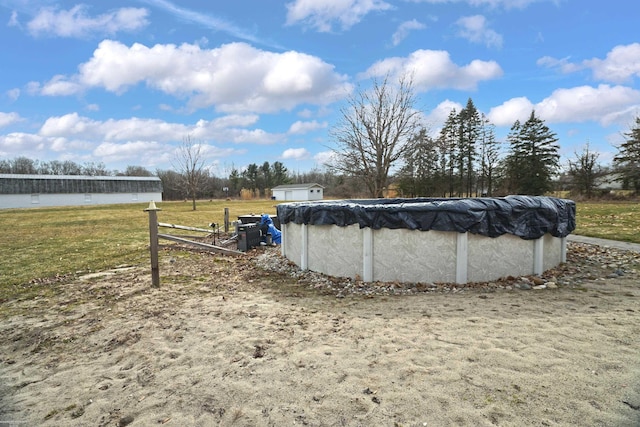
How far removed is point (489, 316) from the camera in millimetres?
3777

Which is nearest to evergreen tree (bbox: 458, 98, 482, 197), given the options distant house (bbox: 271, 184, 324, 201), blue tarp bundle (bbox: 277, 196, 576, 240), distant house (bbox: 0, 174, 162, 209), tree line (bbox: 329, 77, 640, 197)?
tree line (bbox: 329, 77, 640, 197)

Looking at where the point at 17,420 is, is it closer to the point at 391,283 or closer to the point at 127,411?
the point at 127,411

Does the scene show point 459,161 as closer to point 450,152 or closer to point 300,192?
point 450,152

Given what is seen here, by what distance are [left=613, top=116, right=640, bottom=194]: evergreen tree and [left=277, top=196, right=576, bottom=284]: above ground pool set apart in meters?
31.2

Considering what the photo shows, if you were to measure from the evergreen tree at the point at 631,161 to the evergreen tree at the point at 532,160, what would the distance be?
194 inches

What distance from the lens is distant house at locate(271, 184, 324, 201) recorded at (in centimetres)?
5159

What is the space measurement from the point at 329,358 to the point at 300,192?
49.4 meters

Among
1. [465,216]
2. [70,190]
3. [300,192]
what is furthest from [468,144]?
[70,190]

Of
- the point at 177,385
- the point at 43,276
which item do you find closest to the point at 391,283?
the point at 177,385

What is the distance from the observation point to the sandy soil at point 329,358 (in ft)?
7.41

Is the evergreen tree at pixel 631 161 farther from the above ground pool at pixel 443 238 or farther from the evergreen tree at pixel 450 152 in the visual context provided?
the above ground pool at pixel 443 238

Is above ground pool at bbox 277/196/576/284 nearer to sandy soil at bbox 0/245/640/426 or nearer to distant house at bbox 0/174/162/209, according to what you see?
sandy soil at bbox 0/245/640/426

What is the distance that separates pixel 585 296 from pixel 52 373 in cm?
611

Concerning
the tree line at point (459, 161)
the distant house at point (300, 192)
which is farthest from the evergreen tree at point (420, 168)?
the distant house at point (300, 192)
